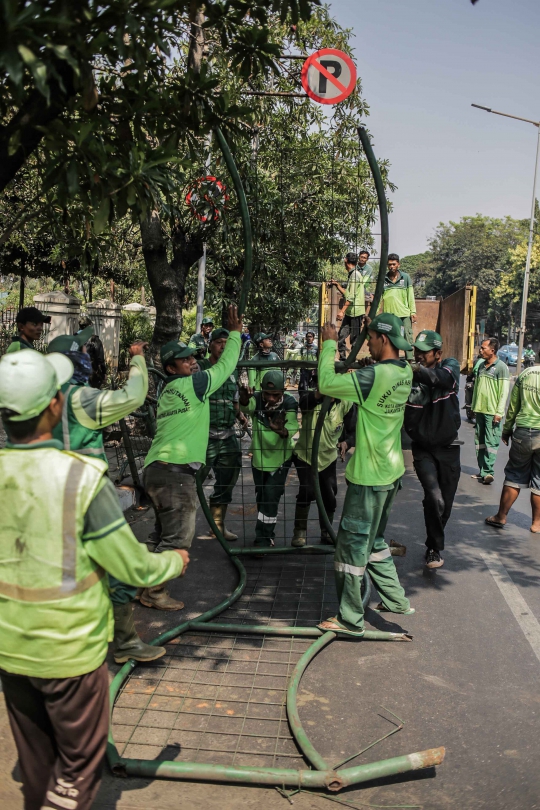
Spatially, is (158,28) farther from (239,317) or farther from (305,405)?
(305,405)

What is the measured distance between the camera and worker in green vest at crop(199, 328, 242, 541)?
6.55m

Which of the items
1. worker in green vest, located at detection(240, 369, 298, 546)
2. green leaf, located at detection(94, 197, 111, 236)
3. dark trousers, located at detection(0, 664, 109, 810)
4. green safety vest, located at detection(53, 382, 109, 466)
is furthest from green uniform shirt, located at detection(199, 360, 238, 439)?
dark trousers, located at detection(0, 664, 109, 810)

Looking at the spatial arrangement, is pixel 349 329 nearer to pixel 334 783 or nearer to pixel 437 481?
pixel 437 481

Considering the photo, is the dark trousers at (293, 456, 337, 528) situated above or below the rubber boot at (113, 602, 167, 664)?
above

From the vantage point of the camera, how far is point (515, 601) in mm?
5703

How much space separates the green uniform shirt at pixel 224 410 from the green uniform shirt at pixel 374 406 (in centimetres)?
203

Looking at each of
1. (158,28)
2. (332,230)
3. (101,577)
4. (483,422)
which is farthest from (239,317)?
(332,230)

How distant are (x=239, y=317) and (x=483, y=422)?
5900mm

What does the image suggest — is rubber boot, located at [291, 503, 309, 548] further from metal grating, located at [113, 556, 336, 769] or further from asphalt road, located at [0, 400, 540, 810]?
metal grating, located at [113, 556, 336, 769]

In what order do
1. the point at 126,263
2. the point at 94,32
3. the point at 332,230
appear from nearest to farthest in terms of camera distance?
1. the point at 94,32
2. the point at 332,230
3. the point at 126,263

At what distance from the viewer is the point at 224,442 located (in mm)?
6570

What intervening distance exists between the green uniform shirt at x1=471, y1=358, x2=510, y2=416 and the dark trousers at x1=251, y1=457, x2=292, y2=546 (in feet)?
14.8

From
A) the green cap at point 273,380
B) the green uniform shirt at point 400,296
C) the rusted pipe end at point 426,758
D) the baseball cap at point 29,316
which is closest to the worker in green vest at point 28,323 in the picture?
the baseball cap at point 29,316

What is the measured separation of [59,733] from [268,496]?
403 cm
